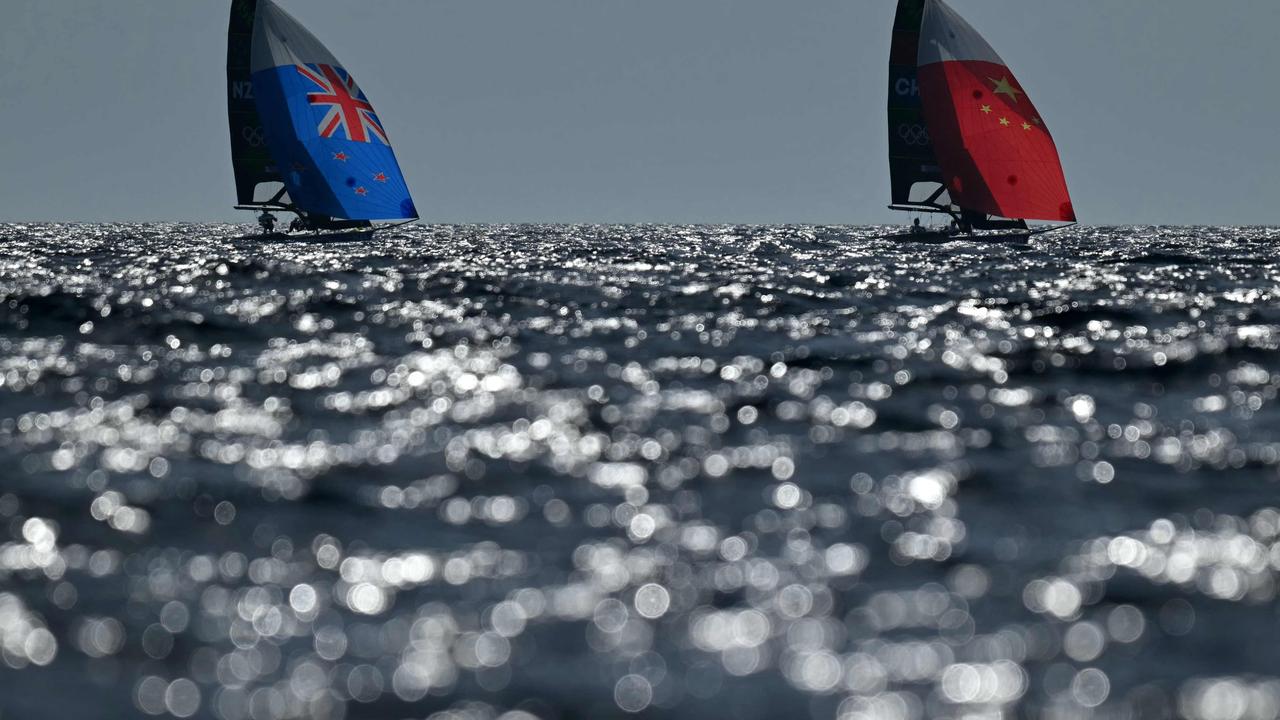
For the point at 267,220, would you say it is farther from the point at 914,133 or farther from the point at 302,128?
the point at 914,133

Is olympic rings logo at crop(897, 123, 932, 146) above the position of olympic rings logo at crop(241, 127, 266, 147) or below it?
above

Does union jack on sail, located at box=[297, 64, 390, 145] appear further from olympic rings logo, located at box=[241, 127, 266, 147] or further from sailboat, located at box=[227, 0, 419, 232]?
olympic rings logo, located at box=[241, 127, 266, 147]

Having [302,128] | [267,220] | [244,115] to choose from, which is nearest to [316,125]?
[302,128]

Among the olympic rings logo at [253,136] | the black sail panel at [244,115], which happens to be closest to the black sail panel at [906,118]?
the black sail panel at [244,115]

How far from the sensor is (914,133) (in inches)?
2339

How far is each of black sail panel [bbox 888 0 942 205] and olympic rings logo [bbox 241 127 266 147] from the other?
27407 millimetres

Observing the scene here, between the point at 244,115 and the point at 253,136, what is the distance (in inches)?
40.4

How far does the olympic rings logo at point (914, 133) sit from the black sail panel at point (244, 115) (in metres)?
26.8

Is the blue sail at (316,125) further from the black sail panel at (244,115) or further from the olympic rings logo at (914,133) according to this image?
the olympic rings logo at (914,133)

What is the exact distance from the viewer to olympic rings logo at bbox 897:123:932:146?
59.3 m

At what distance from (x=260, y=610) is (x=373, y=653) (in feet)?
2.90

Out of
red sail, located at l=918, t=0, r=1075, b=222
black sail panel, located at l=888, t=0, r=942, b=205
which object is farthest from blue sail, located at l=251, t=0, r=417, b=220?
red sail, located at l=918, t=0, r=1075, b=222

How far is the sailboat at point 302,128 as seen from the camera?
55.8 m

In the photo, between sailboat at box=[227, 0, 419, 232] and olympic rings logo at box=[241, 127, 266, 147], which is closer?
sailboat at box=[227, 0, 419, 232]
